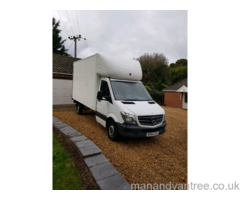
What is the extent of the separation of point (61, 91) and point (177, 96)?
13.6 m

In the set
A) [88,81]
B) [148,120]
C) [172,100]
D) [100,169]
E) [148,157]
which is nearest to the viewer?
[100,169]

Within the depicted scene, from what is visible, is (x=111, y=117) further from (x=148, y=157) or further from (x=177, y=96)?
(x=177, y=96)

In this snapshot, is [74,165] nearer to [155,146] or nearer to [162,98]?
[155,146]

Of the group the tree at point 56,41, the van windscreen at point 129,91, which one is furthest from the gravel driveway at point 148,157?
the tree at point 56,41

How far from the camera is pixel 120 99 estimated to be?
4.17 metres

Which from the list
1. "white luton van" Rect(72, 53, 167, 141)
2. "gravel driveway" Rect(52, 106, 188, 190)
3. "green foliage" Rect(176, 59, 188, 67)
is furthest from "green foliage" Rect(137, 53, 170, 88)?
"gravel driveway" Rect(52, 106, 188, 190)

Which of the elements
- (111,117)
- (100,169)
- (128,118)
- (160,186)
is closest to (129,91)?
(111,117)

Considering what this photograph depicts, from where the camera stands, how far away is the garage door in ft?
36.3

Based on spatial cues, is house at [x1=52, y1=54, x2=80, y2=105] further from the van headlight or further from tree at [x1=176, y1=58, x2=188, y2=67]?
tree at [x1=176, y1=58, x2=188, y2=67]

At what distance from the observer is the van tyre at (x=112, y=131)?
3948 millimetres

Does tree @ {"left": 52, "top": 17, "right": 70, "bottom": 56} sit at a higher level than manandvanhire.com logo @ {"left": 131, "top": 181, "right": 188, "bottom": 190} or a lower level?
higher
